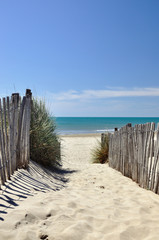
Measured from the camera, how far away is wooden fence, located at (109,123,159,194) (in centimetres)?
414

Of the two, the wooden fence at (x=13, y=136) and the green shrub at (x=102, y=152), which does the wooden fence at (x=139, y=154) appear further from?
the wooden fence at (x=13, y=136)

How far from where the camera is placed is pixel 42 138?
6.24m

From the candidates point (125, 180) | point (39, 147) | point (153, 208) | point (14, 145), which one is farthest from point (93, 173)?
point (153, 208)

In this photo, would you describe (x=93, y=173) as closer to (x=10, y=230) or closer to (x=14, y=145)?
(x=14, y=145)

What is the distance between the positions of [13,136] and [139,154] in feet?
8.16

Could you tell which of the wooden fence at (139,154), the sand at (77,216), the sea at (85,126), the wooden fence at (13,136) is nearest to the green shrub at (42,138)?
the sea at (85,126)

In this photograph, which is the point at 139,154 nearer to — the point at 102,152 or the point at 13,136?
the point at 13,136

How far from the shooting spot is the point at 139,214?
2.92 m

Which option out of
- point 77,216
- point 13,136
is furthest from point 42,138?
point 77,216

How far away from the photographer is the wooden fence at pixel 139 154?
4.14 m

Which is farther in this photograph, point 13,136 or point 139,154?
point 139,154

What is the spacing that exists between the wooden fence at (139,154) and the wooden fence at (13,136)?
2.32 metres

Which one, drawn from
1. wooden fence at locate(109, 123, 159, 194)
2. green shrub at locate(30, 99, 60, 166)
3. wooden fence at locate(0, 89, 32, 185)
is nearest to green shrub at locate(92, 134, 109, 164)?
wooden fence at locate(109, 123, 159, 194)

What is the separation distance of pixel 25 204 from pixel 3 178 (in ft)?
2.81
